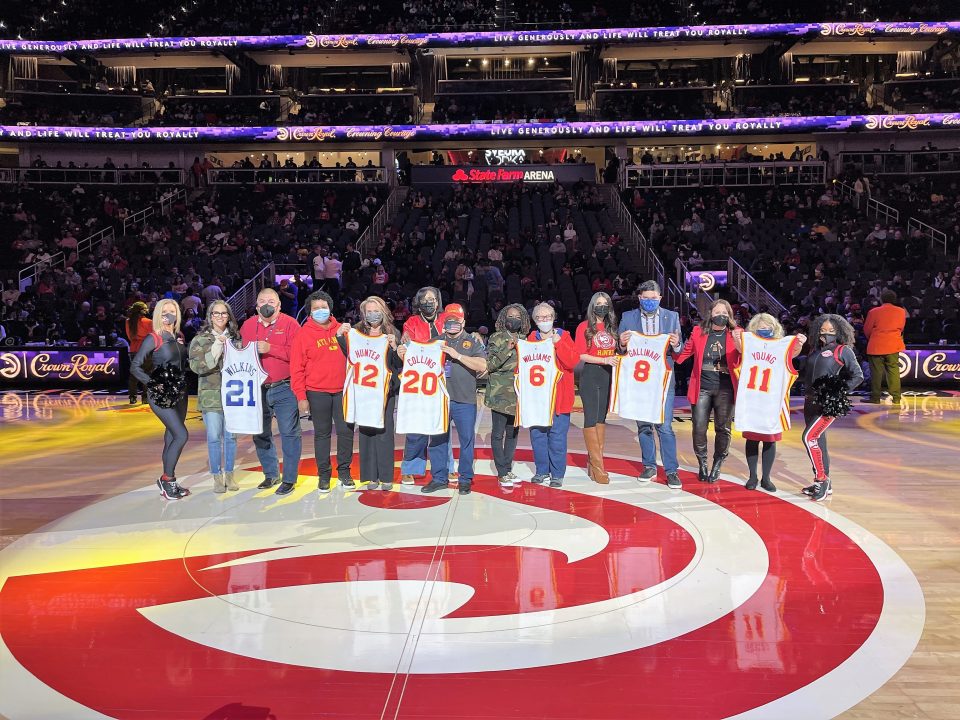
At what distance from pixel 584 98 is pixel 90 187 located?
66.5ft

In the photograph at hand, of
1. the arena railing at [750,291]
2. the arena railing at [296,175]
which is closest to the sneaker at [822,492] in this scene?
the arena railing at [750,291]

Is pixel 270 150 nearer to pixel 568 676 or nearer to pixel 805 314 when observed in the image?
pixel 805 314

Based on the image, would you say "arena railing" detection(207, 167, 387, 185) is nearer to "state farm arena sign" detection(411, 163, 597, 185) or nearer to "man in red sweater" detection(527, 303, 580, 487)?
"state farm arena sign" detection(411, 163, 597, 185)

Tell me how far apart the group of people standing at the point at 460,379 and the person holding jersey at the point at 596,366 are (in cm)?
1

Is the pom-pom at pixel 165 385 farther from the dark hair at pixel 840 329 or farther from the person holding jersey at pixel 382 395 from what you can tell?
the dark hair at pixel 840 329

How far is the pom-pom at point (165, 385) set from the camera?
688cm

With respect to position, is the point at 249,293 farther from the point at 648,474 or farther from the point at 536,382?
the point at 648,474

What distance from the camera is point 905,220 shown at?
25438 mm

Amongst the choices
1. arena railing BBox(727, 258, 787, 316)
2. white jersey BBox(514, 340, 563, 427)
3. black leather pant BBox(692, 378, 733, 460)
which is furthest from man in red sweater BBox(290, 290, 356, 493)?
arena railing BBox(727, 258, 787, 316)

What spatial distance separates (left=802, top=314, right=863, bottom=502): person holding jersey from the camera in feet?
23.0

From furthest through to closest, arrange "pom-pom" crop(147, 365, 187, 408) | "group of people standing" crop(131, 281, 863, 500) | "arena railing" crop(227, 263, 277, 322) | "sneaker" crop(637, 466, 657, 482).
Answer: "arena railing" crop(227, 263, 277, 322), "sneaker" crop(637, 466, 657, 482), "group of people standing" crop(131, 281, 863, 500), "pom-pom" crop(147, 365, 187, 408)

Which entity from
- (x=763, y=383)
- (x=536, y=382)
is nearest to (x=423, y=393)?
(x=536, y=382)

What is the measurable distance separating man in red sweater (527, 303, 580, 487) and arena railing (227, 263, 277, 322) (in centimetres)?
1120

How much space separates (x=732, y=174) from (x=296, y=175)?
15918mm
